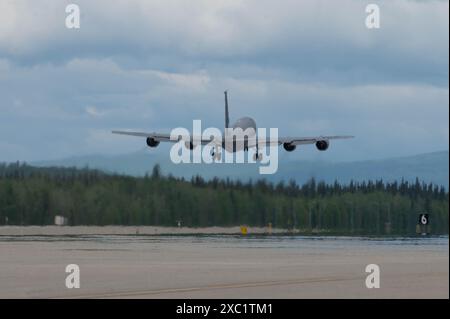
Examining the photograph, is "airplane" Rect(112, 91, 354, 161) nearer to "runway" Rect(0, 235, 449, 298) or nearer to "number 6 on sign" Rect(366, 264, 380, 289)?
"runway" Rect(0, 235, 449, 298)

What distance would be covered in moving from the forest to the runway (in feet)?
84.6

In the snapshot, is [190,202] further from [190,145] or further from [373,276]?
[373,276]

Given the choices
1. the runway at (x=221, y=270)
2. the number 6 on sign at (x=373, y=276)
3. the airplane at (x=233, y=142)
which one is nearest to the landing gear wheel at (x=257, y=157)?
the airplane at (x=233, y=142)

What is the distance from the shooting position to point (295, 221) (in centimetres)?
12900

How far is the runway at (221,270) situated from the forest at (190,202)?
84.6ft

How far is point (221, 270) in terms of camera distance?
6338 cm

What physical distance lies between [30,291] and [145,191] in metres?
74.8

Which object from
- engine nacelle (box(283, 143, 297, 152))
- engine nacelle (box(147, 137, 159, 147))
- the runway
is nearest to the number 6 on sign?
the runway

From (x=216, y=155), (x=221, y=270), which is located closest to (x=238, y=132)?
(x=216, y=155)

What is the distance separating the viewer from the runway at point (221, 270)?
160 ft

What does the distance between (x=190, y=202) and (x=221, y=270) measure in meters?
61.8
